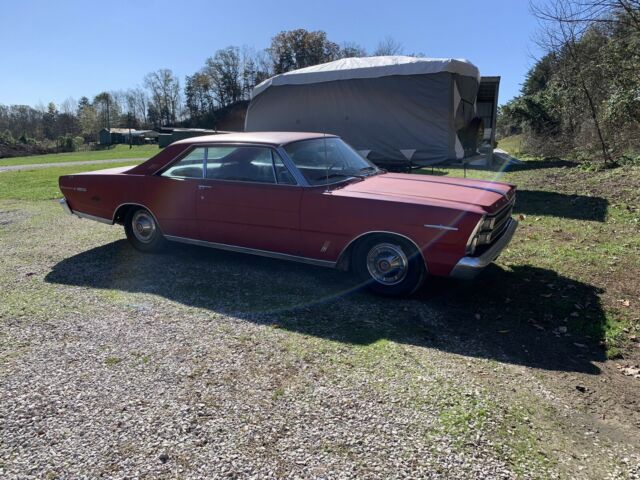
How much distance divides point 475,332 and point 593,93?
15.0 m

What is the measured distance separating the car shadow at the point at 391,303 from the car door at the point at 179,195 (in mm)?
478

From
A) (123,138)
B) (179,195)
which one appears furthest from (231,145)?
(123,138)

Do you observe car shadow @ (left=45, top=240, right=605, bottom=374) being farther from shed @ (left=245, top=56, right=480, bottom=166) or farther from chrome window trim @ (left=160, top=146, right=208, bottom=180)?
shed @ (left=245, top=56, right=480, bottom=166)

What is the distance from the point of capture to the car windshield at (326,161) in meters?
4.79

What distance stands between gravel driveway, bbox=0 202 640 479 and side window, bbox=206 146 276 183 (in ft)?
3.94

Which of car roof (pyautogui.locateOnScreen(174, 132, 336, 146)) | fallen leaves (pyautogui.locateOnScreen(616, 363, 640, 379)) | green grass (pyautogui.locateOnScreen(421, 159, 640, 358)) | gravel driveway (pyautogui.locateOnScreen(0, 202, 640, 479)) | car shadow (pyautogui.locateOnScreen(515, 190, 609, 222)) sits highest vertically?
car roof (pyautogui.locateOnScreen(174, 132, 336, 146))

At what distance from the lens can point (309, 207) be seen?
450 centimetres

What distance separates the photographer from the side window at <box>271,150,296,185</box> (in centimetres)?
470

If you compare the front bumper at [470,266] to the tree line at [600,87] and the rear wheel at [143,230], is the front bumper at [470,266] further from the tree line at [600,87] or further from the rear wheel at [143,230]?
the tree line at [600,87]

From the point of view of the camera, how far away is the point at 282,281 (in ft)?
16.1

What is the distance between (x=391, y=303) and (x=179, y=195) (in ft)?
9.16

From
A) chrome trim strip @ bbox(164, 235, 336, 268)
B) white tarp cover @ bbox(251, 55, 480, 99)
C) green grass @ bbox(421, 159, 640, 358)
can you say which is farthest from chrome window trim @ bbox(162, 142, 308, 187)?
white tarp cover @ bbox(251, 55, 480, 99)

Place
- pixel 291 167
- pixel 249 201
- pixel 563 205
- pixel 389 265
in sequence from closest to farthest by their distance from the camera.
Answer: pixel 389 265 → pixel 291 167 → pixel 249 201 → pixel 563 205

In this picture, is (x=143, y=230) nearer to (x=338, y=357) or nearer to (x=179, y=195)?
(x=179, y=195)
